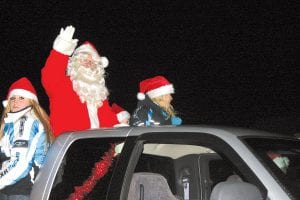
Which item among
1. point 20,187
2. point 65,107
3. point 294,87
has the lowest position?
point 20,187

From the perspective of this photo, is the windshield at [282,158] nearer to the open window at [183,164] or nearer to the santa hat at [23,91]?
the open window at [183,164]

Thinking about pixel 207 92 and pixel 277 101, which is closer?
pixel 277 101

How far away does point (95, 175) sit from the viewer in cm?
317

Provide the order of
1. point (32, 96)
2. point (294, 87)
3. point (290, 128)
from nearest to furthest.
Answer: point (32, 96) < point (290, 128) < point (294, 87)

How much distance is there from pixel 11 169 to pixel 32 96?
840mm

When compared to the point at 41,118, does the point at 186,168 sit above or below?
below

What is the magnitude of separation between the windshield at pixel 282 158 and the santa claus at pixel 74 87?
230 cm

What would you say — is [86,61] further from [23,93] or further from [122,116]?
[23,93]

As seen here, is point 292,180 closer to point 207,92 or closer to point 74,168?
point 74,168

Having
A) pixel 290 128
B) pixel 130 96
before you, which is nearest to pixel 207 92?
pixel 130 96

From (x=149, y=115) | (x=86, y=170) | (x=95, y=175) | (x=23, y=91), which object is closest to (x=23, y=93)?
(x=23, y=91)

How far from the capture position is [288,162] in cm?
321

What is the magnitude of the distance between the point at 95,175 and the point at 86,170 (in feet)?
0.36

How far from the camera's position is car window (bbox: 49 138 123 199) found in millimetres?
3119
